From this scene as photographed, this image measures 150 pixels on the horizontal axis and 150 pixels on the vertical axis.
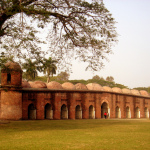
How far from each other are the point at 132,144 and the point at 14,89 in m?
16.4

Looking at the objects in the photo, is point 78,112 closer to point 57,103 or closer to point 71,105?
point 71,105

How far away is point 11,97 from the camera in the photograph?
23.2 m

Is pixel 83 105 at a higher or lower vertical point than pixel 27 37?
lower

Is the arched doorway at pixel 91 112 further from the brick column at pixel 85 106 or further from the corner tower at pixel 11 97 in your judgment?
the corner tower at pixel 11 97

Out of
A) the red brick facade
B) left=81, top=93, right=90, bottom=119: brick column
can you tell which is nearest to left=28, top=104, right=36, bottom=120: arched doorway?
the red brick facade

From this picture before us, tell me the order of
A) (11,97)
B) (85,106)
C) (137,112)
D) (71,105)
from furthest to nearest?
(137,112) → (85,106) → (71,105) → (11,97)

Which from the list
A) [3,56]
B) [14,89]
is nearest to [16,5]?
[3,56]

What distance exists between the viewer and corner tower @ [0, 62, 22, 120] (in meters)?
22.8

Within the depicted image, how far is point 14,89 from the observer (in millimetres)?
23469

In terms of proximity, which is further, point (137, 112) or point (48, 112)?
point (137, 112)

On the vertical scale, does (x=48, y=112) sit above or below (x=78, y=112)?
above

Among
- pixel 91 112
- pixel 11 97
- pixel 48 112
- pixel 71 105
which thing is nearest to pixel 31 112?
pixel 48 112

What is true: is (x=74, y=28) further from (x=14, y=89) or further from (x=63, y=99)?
(x=63, y=99)

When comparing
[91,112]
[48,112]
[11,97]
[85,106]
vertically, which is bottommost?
[91,112]
